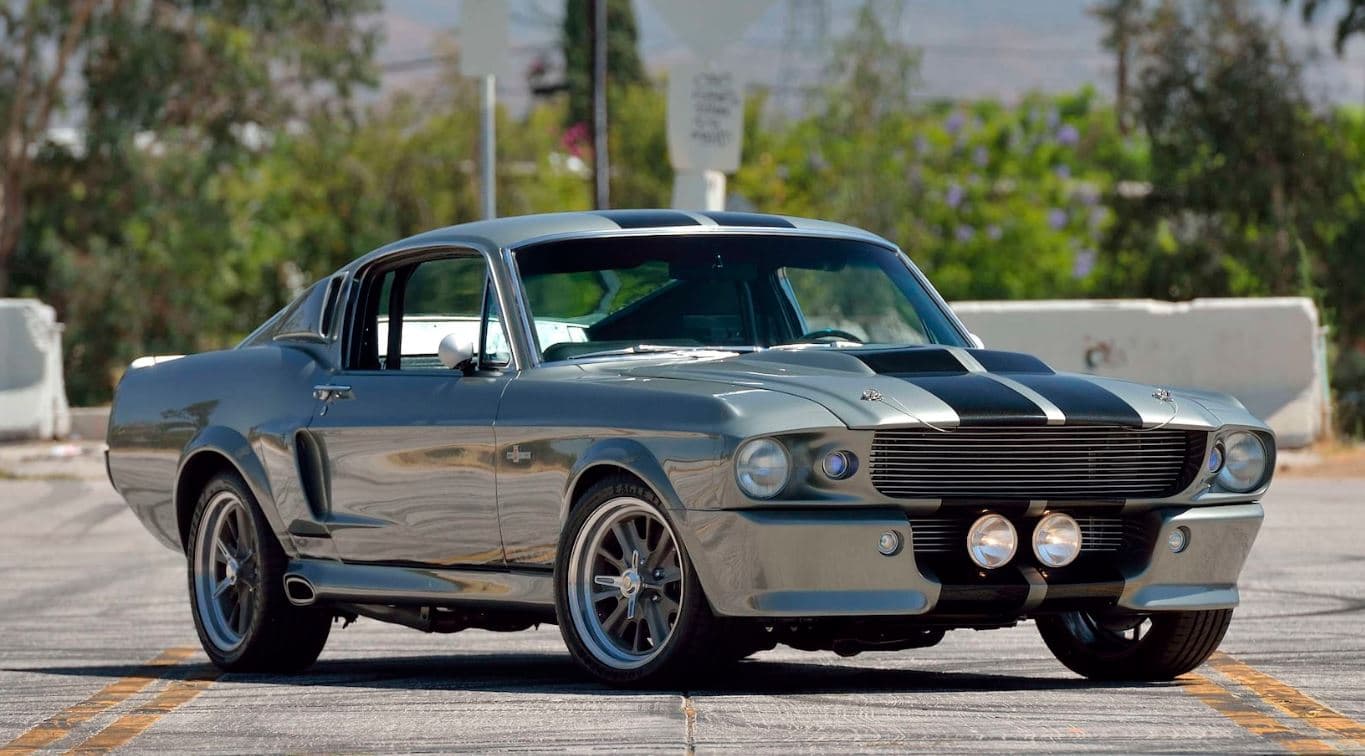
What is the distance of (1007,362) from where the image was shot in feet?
26.5

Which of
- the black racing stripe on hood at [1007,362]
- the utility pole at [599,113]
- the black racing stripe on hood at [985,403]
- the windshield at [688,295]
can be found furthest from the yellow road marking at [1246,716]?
the utility pole at [599,113]

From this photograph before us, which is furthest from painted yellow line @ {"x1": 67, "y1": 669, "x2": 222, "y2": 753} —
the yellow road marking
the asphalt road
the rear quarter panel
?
the yellow road marking

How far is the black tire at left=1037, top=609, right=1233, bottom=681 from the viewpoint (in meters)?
8.10

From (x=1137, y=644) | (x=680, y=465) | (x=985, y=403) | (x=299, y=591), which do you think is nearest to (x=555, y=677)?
(x=299, y=591)

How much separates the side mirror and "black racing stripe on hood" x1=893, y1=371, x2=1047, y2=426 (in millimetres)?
Result: 1586

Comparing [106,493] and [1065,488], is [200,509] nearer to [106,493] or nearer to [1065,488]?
[1065,488]

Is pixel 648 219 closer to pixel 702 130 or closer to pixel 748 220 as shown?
pixel 748 220

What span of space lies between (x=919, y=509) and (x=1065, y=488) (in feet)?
1.56

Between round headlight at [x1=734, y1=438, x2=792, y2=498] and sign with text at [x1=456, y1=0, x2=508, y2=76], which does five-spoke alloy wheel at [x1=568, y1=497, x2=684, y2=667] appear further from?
sign with text at [x1=456, y1=0, x2=508, y2=76]

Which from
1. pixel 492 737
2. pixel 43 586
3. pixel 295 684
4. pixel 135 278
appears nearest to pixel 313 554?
pixel 295 684

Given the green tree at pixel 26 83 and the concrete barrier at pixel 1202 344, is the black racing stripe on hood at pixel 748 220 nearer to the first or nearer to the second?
the concrete barrier at pixel 1202 344

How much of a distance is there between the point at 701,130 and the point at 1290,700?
12.3m

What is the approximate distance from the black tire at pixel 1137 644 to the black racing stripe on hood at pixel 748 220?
166 cm

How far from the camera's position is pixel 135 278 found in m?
40.8
